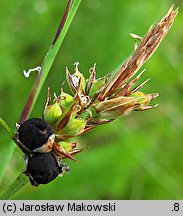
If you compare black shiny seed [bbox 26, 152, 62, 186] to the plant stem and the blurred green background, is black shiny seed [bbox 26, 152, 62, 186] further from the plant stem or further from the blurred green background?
the blurred green background

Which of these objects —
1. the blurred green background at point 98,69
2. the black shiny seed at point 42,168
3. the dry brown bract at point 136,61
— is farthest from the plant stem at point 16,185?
the blurred green background at point 98,69

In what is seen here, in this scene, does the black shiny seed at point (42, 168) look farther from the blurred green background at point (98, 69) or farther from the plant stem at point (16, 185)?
the blurred green background at point (98, 69)

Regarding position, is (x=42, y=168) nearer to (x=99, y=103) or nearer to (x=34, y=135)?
(x=34, y=135)

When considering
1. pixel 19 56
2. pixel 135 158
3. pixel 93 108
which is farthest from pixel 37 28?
pixel 93 108

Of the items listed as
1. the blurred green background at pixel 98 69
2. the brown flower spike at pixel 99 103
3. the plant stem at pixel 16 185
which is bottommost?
the plant stem at pixel 16 185

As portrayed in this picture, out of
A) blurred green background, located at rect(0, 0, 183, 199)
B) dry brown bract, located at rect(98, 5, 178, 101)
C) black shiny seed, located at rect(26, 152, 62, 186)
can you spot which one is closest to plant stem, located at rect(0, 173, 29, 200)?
black shiny seed, located at rect(26, 152, 62, 186)
